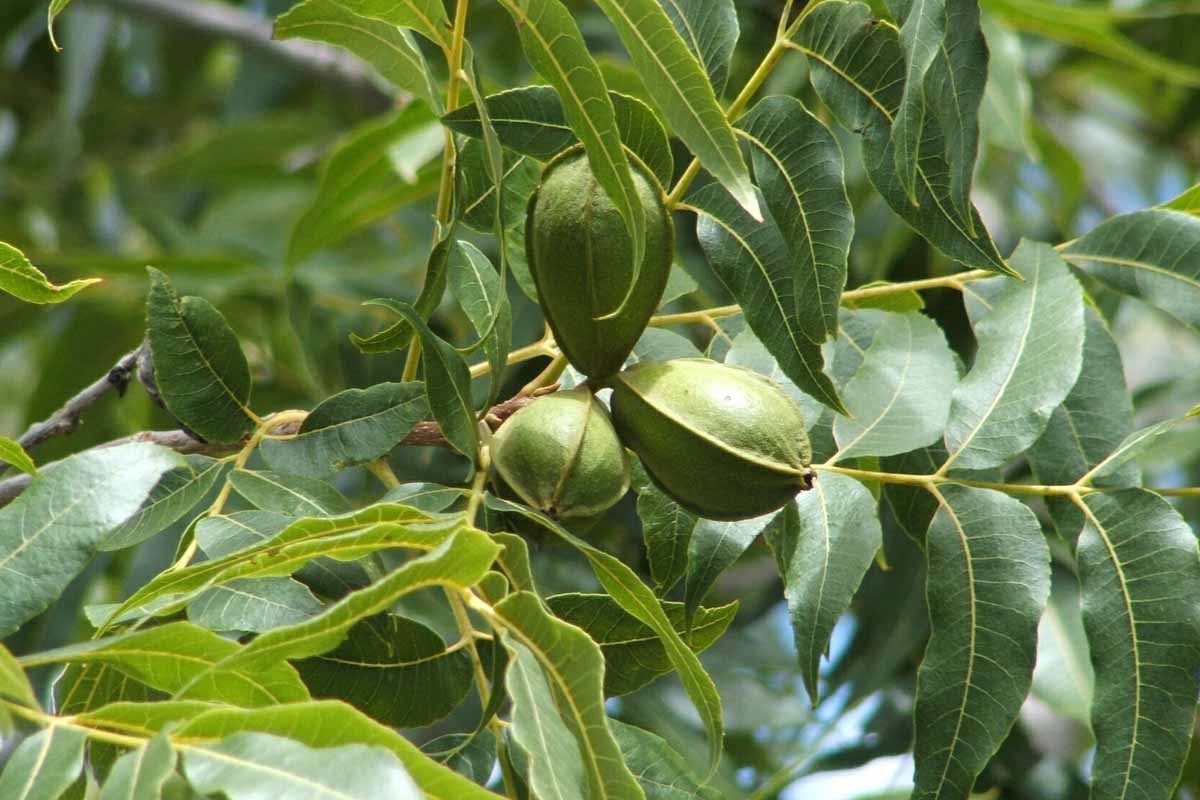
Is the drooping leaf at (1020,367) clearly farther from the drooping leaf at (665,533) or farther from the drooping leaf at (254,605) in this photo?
the drooping leaf at (254,605)

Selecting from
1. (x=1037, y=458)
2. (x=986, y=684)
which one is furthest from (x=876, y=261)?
(x=986, y=684)

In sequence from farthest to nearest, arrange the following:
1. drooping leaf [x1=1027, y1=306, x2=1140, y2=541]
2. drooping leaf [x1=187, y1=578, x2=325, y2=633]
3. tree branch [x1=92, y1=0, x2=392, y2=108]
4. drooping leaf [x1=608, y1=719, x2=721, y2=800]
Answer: tree branch [x1=92, y1=0, x2=392, y2=108], drooping leaf [x1=1027, y1=306, x2=1140, y2=541], drooping leaf [x1=608, y1=719, x2=721, y2=800], drooping leaf [x1=187, y1=578, x2=325, y2=633]

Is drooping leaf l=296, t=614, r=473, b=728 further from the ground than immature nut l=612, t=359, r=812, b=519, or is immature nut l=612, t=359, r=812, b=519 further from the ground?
immature nut l=612, t=359, r=812, b=519

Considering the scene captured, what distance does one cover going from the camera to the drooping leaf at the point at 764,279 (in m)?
1.27

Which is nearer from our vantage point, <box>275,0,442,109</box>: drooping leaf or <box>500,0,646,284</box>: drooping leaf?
<box>500,0,646,284</box>: drooping leaf

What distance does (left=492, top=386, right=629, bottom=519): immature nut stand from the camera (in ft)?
3.99

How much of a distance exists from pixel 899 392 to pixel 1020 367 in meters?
0.12

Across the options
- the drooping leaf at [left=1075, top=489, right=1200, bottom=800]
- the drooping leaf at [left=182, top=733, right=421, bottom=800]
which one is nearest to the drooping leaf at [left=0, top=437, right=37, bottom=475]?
the drooping leaf at [left=182, top=733, right=421, bottom=800]

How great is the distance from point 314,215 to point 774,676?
1530mm

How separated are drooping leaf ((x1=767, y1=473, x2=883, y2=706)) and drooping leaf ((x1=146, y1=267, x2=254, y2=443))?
532 millimetres

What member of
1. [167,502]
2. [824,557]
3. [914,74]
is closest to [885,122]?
[914,74]

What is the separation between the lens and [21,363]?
17.4ft

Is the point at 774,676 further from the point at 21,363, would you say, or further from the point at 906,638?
the point at 21,363

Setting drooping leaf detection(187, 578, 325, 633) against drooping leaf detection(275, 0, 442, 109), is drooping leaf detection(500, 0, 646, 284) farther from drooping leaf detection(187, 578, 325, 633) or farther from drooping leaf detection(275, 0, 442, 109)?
drooping leaf detection(187, 578, 325, 633)
